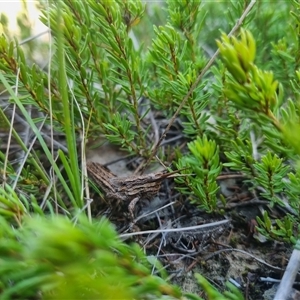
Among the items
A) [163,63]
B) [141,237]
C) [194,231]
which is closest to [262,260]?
[194,231]

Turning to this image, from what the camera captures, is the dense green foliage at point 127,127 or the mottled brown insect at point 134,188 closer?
the dense green foliage at point 127,127

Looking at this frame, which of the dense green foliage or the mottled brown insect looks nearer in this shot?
the dense green foliage

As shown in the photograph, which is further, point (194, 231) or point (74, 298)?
point (194, 231)

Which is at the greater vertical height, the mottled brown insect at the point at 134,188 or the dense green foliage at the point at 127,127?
the dense green foliage at the point at 127,127

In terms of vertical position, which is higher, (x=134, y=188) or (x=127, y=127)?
(x=127, y=127)

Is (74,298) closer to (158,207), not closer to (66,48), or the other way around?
(158,207)

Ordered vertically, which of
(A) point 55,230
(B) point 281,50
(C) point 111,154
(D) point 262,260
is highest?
(B) point 281,50

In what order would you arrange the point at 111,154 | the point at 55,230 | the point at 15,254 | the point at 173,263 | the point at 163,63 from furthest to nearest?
the point at 111,154, the point at 163,63, the point at 173,263, the point at 15,254, the point at 55,230

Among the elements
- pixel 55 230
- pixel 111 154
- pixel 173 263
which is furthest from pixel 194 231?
pixel 55 230

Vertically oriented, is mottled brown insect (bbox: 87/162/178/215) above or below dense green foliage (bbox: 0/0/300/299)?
below

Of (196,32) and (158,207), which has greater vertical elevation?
(196,32)

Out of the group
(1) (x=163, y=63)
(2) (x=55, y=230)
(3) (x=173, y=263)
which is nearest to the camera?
(2) (x=55, y=230)
